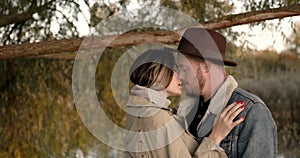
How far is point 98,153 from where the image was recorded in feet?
19.0

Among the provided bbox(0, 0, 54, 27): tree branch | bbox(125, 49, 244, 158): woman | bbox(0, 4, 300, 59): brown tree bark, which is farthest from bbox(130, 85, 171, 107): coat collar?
bbox(0, 0, 54, 27): tree branch

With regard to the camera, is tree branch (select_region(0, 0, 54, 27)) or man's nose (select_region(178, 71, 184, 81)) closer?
man's nose (select_region(178, 71, 184, 81))

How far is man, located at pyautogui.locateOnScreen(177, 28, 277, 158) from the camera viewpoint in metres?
1.72

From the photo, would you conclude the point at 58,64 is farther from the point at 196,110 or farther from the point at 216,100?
the point at 216,100

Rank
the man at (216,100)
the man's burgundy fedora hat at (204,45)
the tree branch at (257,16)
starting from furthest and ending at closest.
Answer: the tree branch at (257,16), the man's burgundy fedora hat at (204,45), the man at (216,100)

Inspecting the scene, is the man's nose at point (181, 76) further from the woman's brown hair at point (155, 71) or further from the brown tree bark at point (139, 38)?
the brown tree bark at point (139, 38)

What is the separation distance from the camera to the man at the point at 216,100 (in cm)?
172

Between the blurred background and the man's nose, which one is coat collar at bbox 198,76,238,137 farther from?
the blurred background

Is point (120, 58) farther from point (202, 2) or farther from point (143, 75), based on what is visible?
point (143, 75)

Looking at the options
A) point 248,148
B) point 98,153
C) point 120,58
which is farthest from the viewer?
point 98,153

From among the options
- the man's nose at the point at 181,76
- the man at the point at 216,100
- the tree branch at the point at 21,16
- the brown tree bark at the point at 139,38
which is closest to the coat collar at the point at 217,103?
the man at the point at 216,100

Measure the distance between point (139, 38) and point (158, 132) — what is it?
1.30 metres

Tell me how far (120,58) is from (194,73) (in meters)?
3.03

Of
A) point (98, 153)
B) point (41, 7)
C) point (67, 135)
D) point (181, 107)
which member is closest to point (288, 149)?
point (98, 153)
